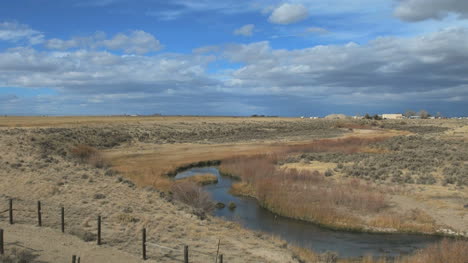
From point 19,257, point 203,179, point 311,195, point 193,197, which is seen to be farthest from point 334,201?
point 19,257

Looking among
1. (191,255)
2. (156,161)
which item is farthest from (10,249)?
(156,161)

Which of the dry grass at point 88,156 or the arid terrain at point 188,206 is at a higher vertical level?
the dry grass at point 88,156

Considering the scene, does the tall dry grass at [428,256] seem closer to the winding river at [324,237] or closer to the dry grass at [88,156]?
the winding river at [324,237]

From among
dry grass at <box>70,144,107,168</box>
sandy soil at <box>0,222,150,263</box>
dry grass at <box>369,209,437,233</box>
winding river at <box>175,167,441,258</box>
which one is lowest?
winding river at <box>175,167,441,258</box>

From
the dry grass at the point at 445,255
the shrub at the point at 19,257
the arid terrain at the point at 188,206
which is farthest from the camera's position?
the arid terrain at the point at 188,206

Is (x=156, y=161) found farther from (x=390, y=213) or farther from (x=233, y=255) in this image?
(x=233, y=255)

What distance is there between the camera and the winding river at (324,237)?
1861 cm

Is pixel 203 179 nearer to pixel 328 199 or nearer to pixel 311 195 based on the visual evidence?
pixel 311 195

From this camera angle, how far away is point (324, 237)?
2067 centimetres

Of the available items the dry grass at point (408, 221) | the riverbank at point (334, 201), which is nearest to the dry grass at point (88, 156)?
the riverbank at point (334, 201)

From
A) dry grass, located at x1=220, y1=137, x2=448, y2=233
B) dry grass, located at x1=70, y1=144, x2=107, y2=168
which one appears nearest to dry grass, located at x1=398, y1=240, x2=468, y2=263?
dry grass, located at x1=220, y1=137, x2=448, y2=233

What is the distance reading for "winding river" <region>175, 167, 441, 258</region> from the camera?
61.1 feet

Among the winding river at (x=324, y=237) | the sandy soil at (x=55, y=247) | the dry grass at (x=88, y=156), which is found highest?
the dry grass at (x=88, y=156)

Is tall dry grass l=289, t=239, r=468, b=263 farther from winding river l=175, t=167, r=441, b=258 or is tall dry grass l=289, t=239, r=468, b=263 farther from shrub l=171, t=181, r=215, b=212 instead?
shrub l=171, t=181, r=215, b=212
